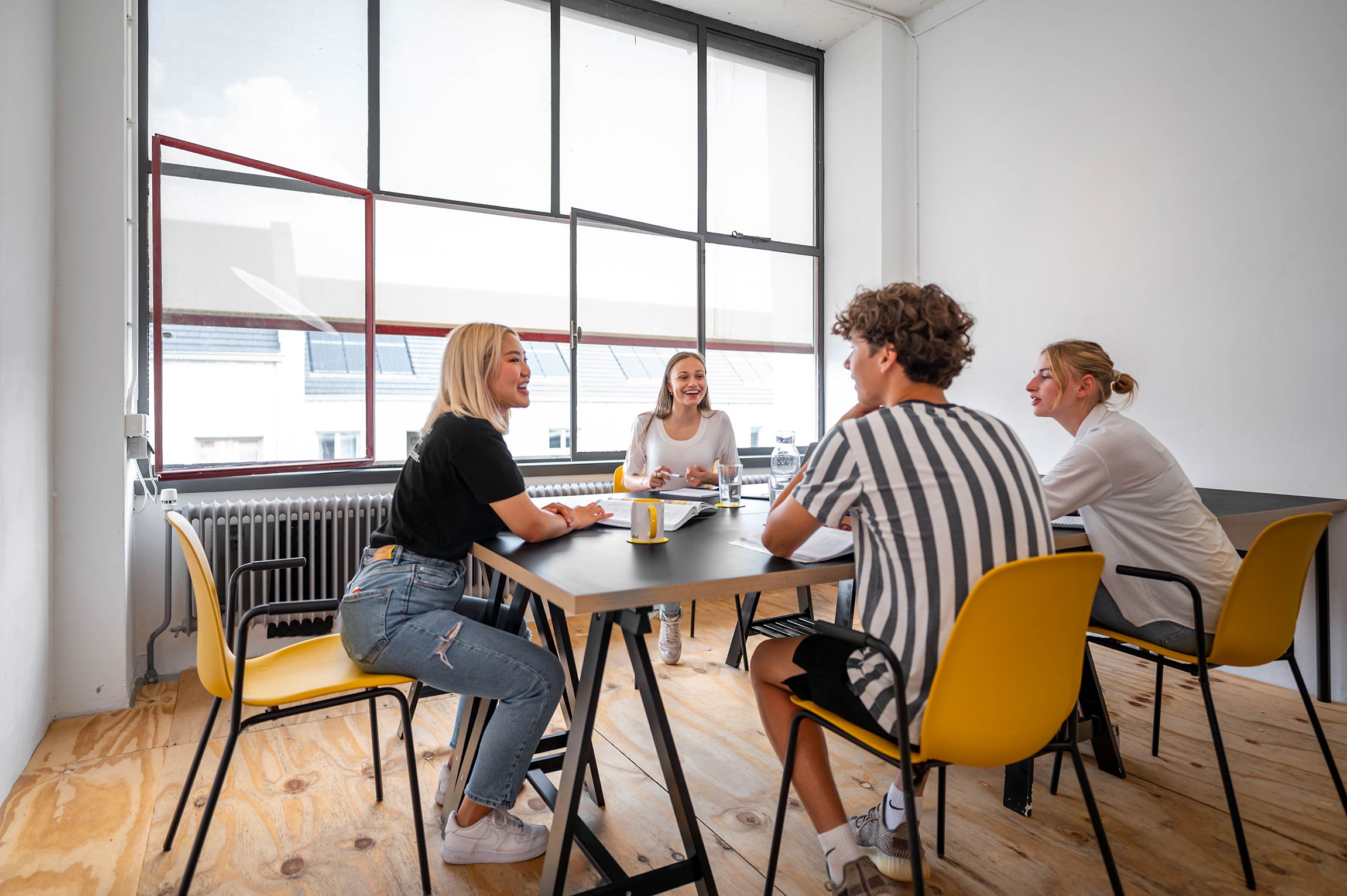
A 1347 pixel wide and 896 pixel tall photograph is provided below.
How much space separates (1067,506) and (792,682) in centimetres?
97

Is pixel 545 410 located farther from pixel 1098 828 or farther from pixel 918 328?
pixel 1098 828

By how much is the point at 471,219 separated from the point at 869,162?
8.25 feet

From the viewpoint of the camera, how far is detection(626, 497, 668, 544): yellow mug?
1.78 m

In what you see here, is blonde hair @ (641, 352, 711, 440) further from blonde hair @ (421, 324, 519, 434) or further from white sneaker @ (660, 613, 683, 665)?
blonde hair @ (421, 324, 519, 434)

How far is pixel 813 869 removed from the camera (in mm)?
1791

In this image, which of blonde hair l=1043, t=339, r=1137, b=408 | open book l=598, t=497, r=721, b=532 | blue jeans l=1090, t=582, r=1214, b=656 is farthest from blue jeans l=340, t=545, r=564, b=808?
blonde hair l=1043, t=339, r=1137, b=408

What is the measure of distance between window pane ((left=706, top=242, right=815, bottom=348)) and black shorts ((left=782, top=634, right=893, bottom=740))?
136 inches

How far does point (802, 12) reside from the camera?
4.73 m

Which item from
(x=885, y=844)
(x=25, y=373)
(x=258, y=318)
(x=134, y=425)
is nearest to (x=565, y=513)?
(x=885, y=844)

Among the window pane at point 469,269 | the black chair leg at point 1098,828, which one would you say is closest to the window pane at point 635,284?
the window pane at point 469,269

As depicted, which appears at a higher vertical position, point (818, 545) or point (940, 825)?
point (818, 545)

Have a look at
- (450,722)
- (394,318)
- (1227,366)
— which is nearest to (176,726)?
(450,722)

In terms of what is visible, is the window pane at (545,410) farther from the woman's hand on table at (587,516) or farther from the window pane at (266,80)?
the woman's hand on table at (587,516)

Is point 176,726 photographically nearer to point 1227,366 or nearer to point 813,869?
point 813,869
